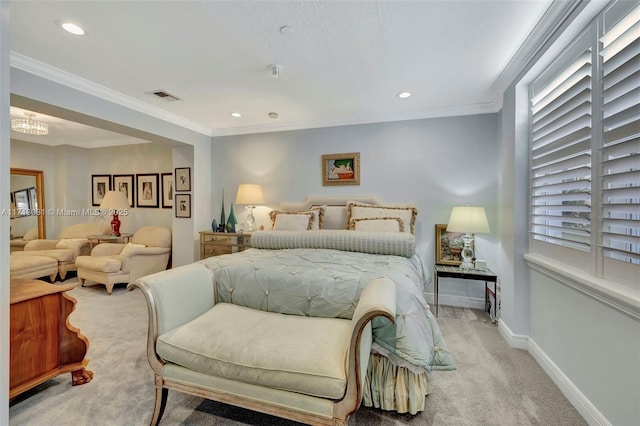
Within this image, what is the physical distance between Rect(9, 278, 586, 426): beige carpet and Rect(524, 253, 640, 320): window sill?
74cm

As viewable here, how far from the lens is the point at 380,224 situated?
323 cm

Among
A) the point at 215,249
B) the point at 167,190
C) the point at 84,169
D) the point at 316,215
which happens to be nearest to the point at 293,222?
the point at 316,215

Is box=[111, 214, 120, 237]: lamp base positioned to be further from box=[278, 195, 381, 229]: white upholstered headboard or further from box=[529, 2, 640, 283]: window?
box=[529, 2, 640, 283]: window

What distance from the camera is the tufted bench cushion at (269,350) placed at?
3.99ft

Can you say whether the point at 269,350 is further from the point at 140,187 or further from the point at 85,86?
the point at 140,187

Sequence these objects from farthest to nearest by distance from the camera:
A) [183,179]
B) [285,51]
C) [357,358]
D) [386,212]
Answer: [183,179] < [386,212] < [285,51] < [357,358]

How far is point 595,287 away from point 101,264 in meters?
5.10

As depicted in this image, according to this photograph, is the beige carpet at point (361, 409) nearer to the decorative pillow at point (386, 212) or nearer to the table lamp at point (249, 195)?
the decorative pillow at point (386, 212)

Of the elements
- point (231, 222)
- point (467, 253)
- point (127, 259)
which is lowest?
point (127, 259)

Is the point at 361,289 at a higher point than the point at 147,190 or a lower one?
lower

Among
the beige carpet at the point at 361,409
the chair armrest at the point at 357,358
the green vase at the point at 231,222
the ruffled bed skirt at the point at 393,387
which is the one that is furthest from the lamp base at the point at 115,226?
the chair armrest at the point at 357,358

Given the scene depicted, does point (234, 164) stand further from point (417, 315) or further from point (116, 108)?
point (417, 315)

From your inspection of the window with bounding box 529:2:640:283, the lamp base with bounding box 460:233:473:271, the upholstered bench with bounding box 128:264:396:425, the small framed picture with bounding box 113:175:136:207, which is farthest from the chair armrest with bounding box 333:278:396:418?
the small framed picture with bounding box 113:175:136:207

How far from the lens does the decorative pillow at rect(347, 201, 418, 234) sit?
11.1ft
